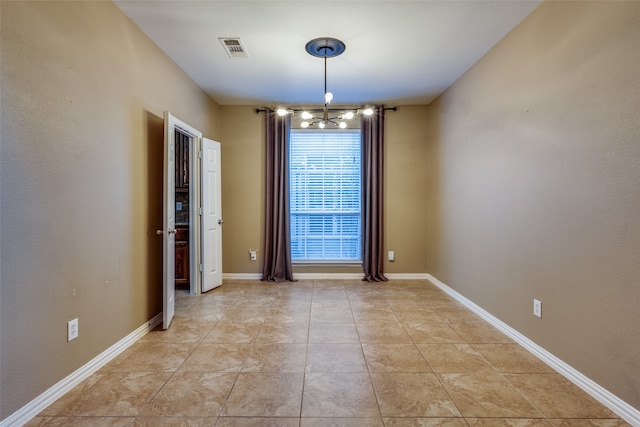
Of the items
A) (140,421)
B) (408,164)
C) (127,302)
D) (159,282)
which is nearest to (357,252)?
(408,164)

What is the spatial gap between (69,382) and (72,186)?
1.26 m

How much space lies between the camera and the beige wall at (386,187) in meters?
4.81

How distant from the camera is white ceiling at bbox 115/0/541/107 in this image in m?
2.41

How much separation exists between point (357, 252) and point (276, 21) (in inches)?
134

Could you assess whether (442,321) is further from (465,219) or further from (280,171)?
(280,171)

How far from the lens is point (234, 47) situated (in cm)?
298

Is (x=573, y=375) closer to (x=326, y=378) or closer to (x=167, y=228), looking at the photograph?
(x=326, y=378)

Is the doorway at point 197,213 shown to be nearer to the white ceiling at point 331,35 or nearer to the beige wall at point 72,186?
the beige wall at point 72,186

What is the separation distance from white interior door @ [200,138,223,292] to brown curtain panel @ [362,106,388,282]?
7.25 ft

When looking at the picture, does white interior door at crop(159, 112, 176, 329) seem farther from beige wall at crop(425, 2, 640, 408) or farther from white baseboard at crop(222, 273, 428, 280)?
beige wall at crop(425, 2, 640, 408)

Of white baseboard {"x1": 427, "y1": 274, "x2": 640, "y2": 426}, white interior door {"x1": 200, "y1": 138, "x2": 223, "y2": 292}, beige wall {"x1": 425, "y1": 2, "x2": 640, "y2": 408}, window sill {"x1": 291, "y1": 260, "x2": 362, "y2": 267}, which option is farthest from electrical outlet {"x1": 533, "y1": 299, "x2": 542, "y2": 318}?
white interior door {"x1": 200, "y1": 138, "x2": 223, "y2": 292}

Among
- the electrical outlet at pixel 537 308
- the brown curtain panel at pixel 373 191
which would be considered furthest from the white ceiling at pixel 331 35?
the electrical outlet at pixel 537 308

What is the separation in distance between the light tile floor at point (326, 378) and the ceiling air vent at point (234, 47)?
274 cm

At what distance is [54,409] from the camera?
5.79ft
